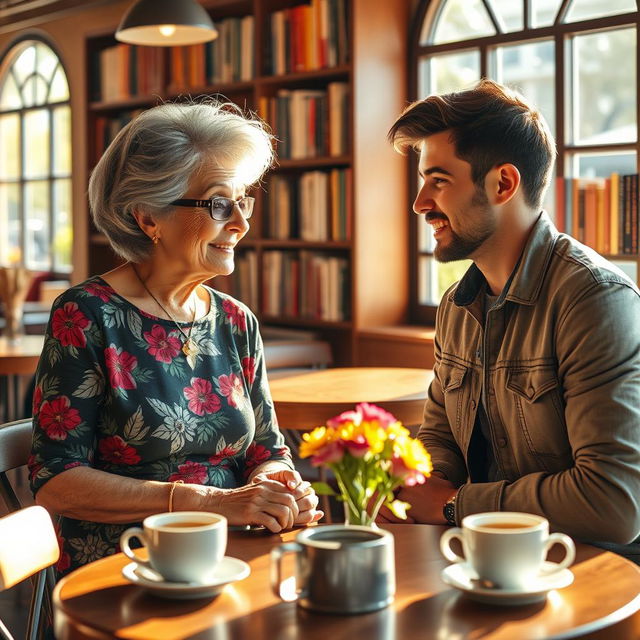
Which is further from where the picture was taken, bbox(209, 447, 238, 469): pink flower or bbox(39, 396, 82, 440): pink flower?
bbox(209, 447, 238, 469): pink flower

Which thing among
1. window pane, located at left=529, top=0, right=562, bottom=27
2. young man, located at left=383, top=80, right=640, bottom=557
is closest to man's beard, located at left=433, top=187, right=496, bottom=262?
young man, located at left=383, top=80, right=640, bottom=557

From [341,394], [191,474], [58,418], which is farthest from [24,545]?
[341,394]

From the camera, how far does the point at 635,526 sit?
1757mm

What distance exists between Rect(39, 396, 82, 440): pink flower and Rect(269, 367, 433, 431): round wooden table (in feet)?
4.13

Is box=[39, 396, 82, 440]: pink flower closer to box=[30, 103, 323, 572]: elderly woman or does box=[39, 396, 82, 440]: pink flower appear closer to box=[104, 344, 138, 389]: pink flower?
box=[30, 103, 323, 572]: elderly woman

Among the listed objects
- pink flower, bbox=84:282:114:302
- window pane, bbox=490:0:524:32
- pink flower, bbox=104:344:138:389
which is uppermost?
window pane, bbox=490:0:524:32

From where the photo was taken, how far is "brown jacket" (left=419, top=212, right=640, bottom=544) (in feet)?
5.75

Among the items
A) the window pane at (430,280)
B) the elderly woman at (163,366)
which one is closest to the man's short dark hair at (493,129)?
the elderly woman at (163,366)

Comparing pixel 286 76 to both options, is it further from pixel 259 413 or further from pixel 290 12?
pixel 259 413

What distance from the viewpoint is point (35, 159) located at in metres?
8.88

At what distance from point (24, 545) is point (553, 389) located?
38.0 inches

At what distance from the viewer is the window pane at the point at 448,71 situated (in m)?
5.00

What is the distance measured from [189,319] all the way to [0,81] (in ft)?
24.4

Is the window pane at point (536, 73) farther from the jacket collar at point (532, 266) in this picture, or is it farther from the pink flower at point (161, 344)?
the pink flower at point (161, 344)
